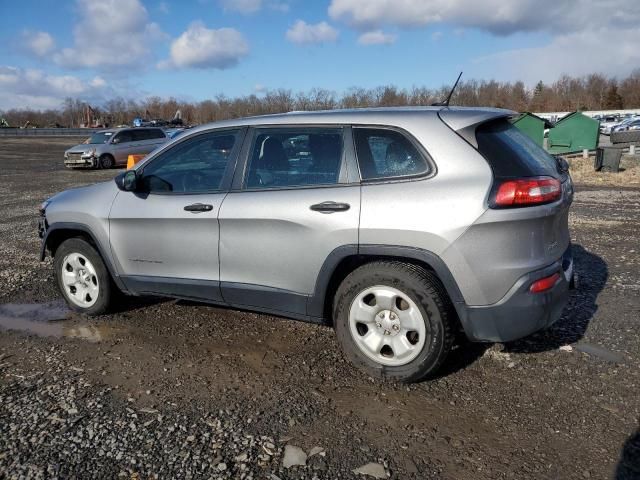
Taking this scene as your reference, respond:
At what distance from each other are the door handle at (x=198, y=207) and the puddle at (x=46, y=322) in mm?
1385

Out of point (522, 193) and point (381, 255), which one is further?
point (381, 255)

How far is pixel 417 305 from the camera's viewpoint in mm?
3389

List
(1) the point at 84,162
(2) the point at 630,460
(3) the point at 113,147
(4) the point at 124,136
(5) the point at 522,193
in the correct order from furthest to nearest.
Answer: (4) the point at 124,136 < (3) the point at 113,147 < (1) the point at 84,162 < (5) the point at 522,193 < (2) the point at 630,460

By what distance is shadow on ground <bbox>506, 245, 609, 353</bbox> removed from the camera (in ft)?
13.5

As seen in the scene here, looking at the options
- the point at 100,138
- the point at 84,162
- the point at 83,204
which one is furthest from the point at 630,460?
the point at 100,138

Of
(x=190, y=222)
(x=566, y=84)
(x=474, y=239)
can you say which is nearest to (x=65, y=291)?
(x=190, y=222)

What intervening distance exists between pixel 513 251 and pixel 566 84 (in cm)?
12365

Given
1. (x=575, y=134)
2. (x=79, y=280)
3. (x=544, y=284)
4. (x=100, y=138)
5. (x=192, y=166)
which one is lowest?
(x=79, y=280)

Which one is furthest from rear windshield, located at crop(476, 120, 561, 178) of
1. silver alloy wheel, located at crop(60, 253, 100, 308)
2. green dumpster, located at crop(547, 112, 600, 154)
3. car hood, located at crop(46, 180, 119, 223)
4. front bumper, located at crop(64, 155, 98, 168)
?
front bumper, located at crop(64, 155, 98, 168)

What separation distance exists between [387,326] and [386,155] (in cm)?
114

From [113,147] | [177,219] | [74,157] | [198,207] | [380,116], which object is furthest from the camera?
[113,147]

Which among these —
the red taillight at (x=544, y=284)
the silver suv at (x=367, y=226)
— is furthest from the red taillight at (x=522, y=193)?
the red taillight at (x=544, y=284)

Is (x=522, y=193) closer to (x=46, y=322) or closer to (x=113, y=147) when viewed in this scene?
(x=46, y=322)

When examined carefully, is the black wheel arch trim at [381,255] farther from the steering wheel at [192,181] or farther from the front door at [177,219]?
the steering wheel at [192,181]
